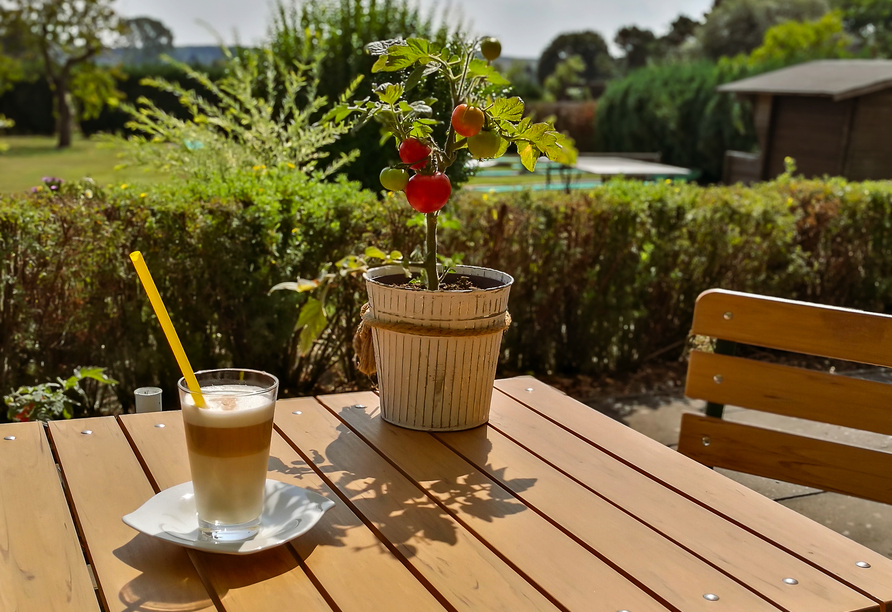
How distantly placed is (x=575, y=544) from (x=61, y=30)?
21.8 m

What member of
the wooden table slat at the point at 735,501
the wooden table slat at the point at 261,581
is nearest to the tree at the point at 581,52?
the wooden table slat at the point at 735,501

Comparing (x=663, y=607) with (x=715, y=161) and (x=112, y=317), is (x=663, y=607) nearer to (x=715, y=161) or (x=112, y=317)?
(x=112, y=317)

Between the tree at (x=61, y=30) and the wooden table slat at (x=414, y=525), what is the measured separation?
20.8m

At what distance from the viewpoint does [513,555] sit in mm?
1157

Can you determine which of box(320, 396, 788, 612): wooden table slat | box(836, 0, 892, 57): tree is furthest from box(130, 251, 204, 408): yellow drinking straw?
box(836, 0, 892, 57): tree

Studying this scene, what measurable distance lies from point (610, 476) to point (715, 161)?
16.1m

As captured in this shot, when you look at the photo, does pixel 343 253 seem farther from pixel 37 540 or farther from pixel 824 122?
pixel 824 122

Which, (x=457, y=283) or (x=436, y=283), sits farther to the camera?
(x=457, y=283)

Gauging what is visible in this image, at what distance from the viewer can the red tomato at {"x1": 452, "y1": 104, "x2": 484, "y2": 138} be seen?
144cm

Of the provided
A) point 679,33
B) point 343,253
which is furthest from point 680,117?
point 679,33

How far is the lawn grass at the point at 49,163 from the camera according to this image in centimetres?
1402

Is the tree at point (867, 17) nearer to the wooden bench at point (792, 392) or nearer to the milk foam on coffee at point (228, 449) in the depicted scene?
the wooden bench at point (792, 392)

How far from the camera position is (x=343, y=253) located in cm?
333

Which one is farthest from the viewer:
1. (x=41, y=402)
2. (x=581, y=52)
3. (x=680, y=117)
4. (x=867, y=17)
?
(x=581, y=52)
